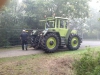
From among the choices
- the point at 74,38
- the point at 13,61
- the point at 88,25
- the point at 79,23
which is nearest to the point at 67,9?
the point at 74,38

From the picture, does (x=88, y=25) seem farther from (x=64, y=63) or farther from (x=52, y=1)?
(x=64, y=63)

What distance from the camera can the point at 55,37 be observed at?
9.35m

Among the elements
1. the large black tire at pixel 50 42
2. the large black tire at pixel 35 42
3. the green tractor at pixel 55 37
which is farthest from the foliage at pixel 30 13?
the large black tire at pixel 50 42

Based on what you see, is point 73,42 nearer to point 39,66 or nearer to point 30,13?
point 39,66

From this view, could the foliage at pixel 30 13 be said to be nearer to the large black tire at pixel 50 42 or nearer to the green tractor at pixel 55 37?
the green tractor at pixel 55 37

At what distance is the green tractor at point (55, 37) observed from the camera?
9.19 meters

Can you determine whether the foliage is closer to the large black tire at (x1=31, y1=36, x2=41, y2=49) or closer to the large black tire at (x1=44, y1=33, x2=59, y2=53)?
the large black tire at (x1=31, y1=36, x2=41, y2=49)

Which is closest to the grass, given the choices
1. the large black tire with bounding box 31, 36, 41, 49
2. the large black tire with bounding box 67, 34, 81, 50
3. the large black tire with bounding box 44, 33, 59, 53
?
the large black tire with bounding box 44, 33, 59, 53

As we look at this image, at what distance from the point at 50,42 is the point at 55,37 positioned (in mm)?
475

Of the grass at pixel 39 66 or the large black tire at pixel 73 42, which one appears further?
the large black tire at pixel 73 42

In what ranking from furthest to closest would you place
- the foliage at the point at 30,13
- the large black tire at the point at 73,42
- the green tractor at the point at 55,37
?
1. the foliage at the point at 30,13
2. the large black tire at the point at 73,42
3. the green tractor at the point at 55,37

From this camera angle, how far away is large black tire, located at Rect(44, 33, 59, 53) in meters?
9.02

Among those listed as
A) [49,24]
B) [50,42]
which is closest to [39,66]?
[50,42]

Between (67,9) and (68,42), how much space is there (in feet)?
16.2
